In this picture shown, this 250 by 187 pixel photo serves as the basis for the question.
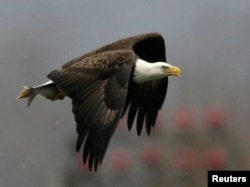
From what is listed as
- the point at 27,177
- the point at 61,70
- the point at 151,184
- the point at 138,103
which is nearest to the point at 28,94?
the point at 61,70

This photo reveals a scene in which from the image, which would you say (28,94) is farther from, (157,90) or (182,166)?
(182,166)

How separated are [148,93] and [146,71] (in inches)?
22.2

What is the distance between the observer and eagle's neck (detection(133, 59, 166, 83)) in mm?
5938

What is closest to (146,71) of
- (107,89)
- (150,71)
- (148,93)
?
(150,71)

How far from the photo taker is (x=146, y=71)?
597cm

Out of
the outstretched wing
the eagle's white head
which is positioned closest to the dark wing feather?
the eagle's white head

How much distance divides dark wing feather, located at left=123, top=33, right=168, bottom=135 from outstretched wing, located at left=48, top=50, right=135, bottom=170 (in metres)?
0.69

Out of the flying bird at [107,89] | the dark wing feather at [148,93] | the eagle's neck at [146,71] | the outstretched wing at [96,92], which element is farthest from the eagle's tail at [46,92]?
the dark wing feather at [148,93]

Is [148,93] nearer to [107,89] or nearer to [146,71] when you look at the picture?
[146,71]

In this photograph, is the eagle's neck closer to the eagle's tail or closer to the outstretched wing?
the outstretched wing

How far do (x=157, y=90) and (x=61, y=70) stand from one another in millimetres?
905

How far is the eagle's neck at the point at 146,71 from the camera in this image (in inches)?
234

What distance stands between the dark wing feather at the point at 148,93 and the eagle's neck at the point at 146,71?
383 millimetres

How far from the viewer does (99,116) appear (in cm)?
543
